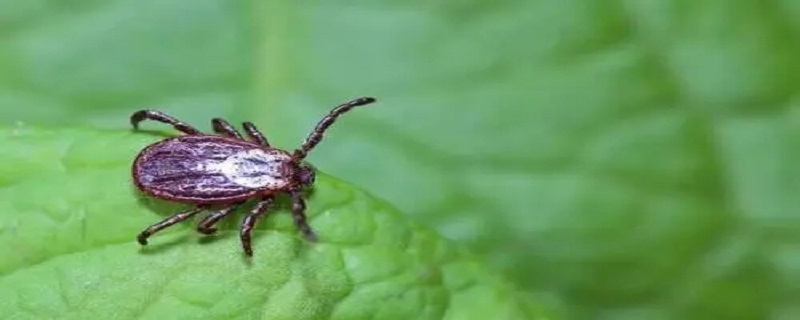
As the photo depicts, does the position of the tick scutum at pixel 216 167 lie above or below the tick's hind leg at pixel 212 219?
above

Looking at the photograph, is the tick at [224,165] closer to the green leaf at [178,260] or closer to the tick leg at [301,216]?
the tick leg at [301,216]

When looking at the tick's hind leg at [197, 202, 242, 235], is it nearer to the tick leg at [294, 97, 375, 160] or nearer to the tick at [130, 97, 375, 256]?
the tick at [130, 97, 375, 256]

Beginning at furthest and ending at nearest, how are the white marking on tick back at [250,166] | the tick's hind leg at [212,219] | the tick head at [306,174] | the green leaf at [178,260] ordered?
the white marking on tick back at [250,166]
the tick head at [306,174]
the tick's hind leg at [212,219]
the green leaf at [178,260]

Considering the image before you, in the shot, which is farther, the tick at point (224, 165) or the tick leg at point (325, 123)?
the tick leg at point (325, 123)

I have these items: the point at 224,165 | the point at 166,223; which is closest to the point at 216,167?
the point at 224,165

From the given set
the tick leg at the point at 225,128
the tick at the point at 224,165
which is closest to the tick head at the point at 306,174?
the tick at the point at 224,165

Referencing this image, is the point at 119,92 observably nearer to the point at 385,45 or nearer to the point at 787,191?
the point at 385,45
